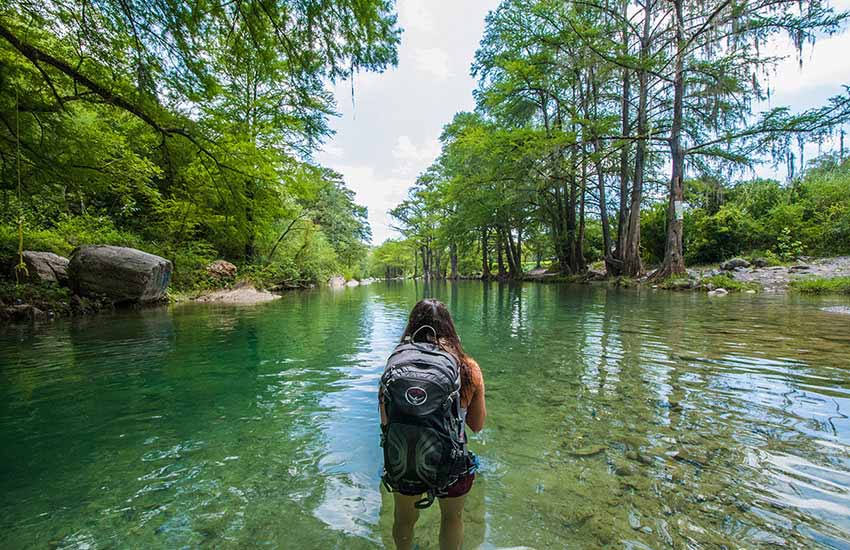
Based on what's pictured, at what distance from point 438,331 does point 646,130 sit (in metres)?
20.4

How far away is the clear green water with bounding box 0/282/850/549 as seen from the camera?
207 centimetres

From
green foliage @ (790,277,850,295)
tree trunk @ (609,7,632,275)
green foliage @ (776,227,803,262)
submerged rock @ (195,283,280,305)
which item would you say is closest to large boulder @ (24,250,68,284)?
submerged rock @ (195,283,280,305)

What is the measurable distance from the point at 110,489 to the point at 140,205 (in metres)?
17.8

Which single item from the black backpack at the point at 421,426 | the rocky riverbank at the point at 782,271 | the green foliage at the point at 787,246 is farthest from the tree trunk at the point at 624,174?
the black backpack at the point at 421,426

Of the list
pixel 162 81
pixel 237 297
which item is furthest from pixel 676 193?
pixel 237 297

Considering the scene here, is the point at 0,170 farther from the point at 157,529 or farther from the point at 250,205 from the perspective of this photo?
the point at 157,529

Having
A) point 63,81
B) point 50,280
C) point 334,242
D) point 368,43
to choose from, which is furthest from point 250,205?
point 334,242

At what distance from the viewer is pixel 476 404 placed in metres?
2.14

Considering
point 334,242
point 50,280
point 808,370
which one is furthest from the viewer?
point 334,242

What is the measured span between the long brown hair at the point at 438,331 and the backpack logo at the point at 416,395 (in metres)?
0.42

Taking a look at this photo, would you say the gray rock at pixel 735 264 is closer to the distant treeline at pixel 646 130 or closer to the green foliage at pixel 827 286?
the distant treeline at pixel 646 130

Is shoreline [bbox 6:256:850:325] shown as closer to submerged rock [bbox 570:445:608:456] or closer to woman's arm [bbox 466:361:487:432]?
submerged rock [bbox 570:445:608:456]

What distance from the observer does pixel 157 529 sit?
82.3 inches

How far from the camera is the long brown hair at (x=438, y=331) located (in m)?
A: 2.09
